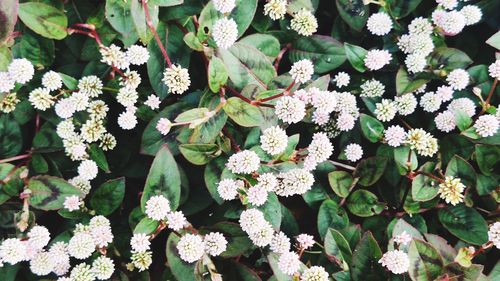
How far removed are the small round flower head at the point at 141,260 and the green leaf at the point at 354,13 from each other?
0.90 metres

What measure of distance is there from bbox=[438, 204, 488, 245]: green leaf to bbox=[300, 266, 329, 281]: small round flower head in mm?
393

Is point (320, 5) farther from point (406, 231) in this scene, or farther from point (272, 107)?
point (406, 231)

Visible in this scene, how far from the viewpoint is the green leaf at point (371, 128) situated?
63.9 inches

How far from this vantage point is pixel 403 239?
148 centimetres

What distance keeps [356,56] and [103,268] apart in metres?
0.93

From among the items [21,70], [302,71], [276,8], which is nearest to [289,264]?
[302,71]

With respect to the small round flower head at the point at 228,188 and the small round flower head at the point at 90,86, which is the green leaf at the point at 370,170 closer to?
the small round flower head at the point at 228,188

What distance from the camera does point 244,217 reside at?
4.79 ft

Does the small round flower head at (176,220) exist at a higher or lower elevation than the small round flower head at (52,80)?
lower

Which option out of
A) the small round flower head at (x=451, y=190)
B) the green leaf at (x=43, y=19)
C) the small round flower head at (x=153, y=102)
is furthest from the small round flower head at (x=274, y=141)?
the green leaf at (x=43, y=19)

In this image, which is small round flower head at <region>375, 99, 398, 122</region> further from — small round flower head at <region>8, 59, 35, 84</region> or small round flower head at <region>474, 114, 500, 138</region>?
small round flower head at <region>8, 59, 35, 84</region>

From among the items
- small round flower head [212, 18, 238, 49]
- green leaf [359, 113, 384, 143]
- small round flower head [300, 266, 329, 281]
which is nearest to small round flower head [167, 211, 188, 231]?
small round flower head [300, 266, 329, 281]

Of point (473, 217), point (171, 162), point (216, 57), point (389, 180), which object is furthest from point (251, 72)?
point (473, 217)

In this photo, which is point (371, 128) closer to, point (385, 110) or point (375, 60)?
point (385, 110)
